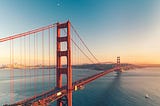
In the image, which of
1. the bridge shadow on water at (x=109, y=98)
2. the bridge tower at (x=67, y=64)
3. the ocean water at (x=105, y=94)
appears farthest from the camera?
the ocean water at (x=105, y=94)

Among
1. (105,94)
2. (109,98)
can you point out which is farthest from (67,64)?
(105,94)

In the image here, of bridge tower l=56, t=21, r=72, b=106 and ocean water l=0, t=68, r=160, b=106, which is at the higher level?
bridge tower l=56, t=21, r=72, b=106

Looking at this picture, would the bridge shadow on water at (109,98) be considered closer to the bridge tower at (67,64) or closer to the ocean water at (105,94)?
the ocean water at (105,94)

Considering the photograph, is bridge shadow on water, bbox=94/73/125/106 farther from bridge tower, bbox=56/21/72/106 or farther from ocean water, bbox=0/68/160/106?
bridge tower, bbox=56/21/72/106

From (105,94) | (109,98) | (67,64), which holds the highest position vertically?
(67,64)

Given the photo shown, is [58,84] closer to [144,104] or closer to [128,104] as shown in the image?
[128,104]

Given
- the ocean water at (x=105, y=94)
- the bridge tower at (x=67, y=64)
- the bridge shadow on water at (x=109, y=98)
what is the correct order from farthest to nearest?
the ocean water at (x=105, y=94)
the bridge shadow on water at (x=109, y=98)
the bridge tower at (x=67, y=64)

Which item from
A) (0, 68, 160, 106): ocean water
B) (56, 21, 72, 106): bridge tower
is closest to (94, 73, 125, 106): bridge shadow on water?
(0, 68, 160, 106): ocean water

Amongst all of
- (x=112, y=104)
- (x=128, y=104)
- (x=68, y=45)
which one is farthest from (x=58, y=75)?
(x=128, y=104)

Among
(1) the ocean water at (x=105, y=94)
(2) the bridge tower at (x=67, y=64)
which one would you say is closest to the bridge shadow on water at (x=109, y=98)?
(1) the ocean water at (x=105, y=94)

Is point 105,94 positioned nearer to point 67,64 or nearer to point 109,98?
point 109,98

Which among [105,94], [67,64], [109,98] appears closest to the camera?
[67,64]
